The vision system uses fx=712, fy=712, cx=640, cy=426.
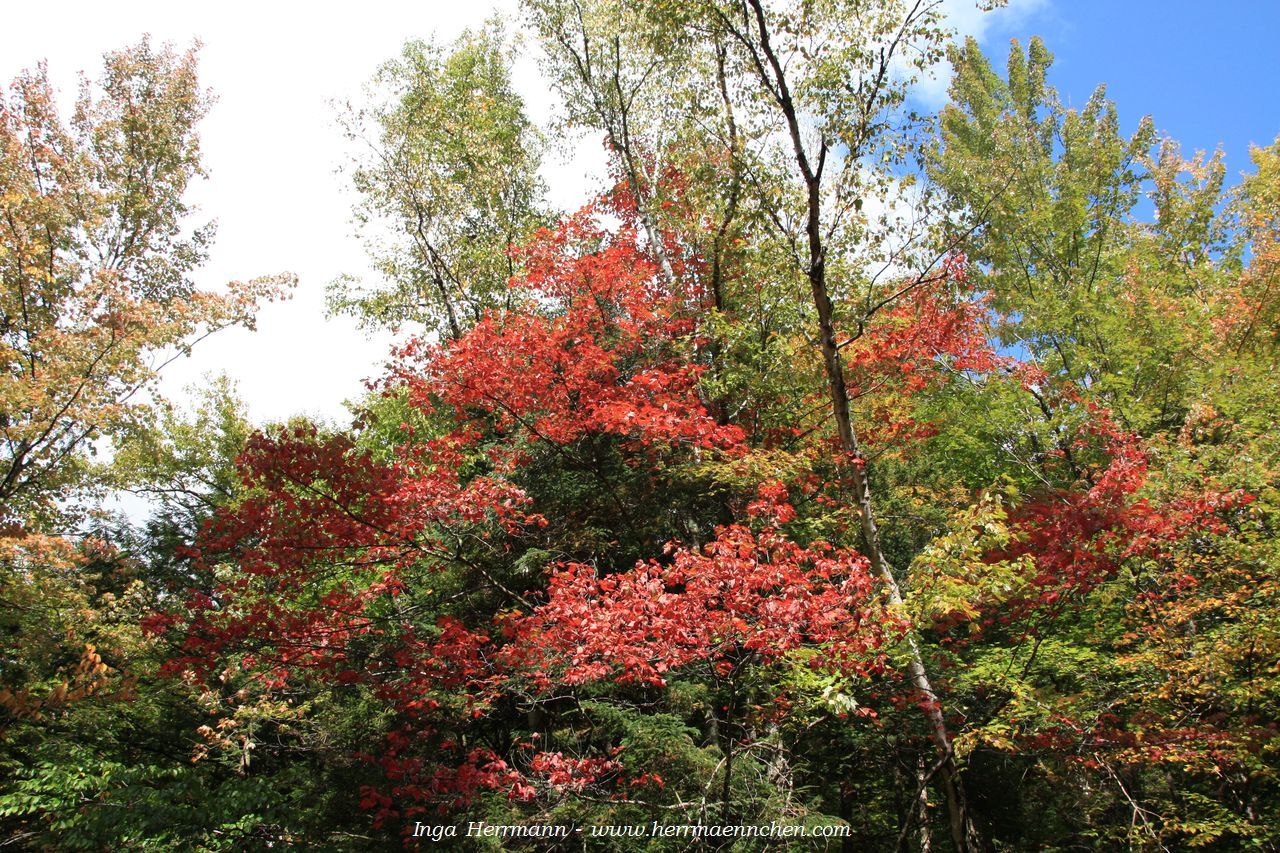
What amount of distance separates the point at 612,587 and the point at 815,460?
454 cm

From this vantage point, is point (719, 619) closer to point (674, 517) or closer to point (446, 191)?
point (674, 517)

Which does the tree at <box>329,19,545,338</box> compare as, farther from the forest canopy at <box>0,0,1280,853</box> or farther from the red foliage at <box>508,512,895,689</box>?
the red foliage at <box>508,512,895,689</box>

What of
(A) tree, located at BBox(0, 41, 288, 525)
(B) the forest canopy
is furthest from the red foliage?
(A) tree, located at BBox(0, 41, 288, 525)

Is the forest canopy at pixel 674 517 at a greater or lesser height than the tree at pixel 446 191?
lesser

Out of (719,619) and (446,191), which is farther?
(446,191)

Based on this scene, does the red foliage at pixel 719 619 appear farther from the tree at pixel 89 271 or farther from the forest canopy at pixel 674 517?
the tree at pixel 89 271

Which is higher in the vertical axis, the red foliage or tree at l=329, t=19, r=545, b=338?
tree at l=329, t=19, r=545, b=338

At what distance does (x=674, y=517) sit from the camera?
10734mm

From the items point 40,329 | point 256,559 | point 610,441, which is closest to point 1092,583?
point 610,441

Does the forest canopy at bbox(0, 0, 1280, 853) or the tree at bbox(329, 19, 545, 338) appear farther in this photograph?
the tree at bbox(329, 19, 545, 338)

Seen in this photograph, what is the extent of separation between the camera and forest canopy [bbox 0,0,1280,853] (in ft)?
23.1

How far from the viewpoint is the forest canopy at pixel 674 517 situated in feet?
23.1

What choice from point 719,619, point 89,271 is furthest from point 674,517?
point 89,271

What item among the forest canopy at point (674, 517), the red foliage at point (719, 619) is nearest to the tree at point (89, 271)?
the forest canopy at point (674, 517)
